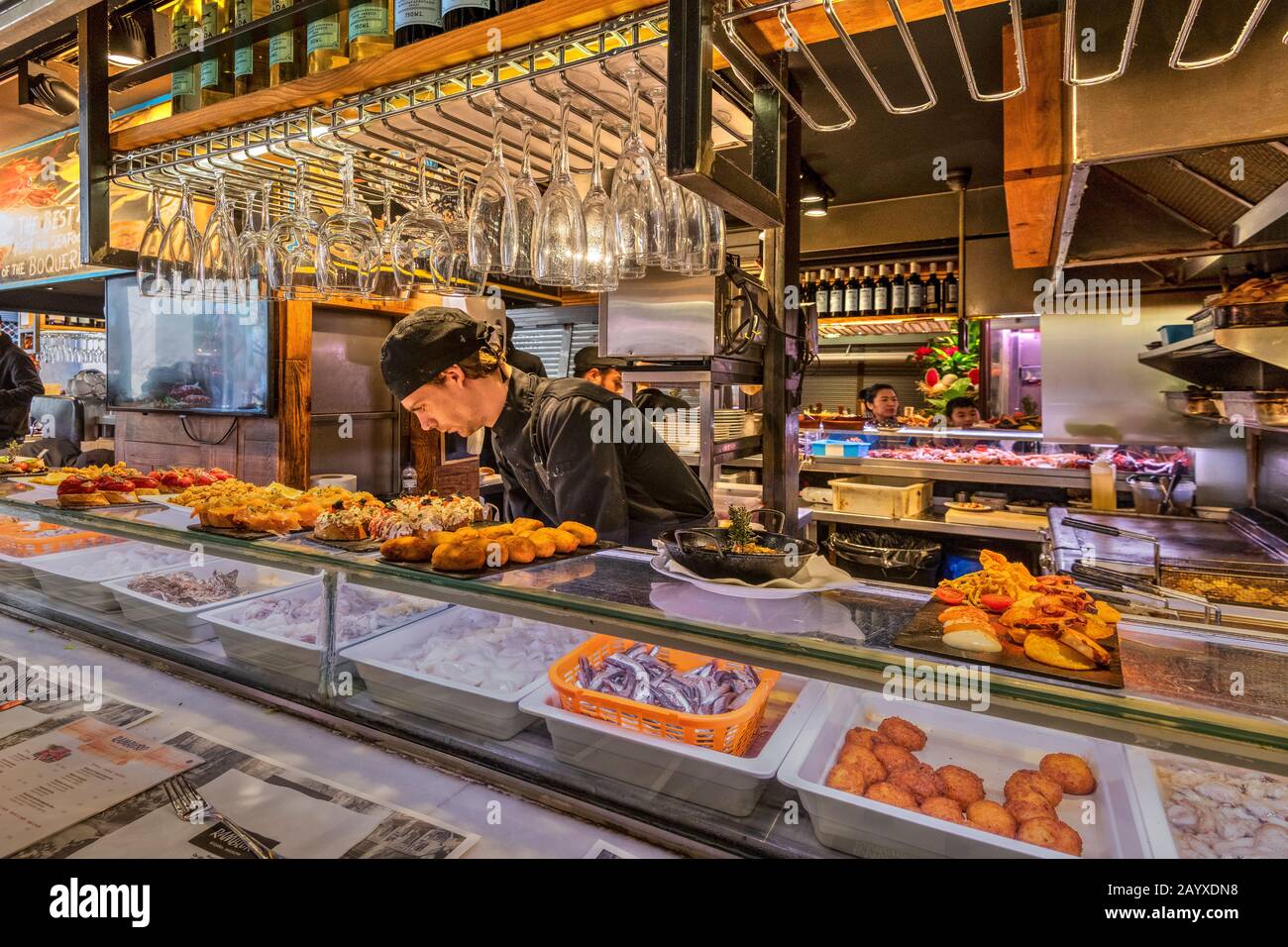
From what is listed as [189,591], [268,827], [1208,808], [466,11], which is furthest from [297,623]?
[1208,808]

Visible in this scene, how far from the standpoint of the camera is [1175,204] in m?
2.25

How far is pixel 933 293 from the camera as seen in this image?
6023 millimetres

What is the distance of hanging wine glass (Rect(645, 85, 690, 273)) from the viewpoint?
4.83 ft

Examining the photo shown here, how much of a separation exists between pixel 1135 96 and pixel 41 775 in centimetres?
234

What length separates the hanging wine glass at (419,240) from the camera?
1.75 meters

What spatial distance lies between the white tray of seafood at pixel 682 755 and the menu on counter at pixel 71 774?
71cm

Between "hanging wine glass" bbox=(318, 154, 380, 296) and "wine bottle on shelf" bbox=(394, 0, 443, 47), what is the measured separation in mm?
382

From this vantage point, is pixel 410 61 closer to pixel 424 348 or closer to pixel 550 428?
pixel 424 348

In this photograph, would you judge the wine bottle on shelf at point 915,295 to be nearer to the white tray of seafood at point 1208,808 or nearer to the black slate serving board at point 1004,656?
the white tray of seafood at point 1208,808

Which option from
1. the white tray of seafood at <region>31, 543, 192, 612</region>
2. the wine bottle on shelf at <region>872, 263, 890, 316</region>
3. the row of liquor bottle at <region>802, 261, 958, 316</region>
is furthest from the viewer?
the wine bottle on shelf at <region>872, 263, 890, 316</region>

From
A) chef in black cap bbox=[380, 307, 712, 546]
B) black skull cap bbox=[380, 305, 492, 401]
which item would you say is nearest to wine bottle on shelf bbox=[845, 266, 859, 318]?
chef in black cap bbox=[380, 307, 712, 546]

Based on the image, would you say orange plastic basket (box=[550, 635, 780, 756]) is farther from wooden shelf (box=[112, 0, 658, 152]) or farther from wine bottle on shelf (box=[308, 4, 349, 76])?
wine bottle on shelf (box=[308, 4, 349, 76])
